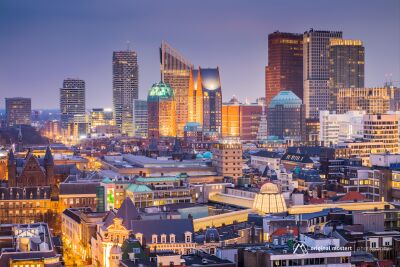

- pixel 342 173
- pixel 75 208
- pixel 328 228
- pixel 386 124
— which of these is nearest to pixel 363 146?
pixel 386 124

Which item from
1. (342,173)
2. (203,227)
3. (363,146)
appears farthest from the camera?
(363,146)

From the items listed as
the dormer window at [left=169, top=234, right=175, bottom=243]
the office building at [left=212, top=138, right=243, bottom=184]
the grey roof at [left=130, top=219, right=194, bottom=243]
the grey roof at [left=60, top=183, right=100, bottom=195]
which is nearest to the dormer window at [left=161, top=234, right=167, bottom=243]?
the dormer window at [left=169, top=234, right=175, bottom=243]

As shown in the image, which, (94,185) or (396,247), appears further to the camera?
(94,185)

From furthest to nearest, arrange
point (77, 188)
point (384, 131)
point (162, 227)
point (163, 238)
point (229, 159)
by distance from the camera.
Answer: point (384, 131), point (229, 159), point (77, 188), point (162, 227), point (163, 238)

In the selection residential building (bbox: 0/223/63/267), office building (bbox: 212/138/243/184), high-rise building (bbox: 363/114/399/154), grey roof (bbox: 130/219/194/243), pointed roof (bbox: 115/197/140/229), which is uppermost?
high-rise building (bbox: 363/114/399/154)

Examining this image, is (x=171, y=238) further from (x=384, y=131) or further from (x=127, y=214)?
(x=384, y=131)

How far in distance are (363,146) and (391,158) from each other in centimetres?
5018

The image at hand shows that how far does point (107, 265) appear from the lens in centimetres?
9350

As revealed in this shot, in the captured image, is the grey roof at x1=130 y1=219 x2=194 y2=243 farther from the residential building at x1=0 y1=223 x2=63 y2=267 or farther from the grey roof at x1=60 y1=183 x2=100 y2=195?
the grey roof at x1=60 y1=183 x2=100 y2=195

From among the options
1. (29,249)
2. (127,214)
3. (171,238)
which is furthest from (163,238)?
(29,249)

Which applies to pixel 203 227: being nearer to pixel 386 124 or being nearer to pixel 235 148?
pixel 235 148

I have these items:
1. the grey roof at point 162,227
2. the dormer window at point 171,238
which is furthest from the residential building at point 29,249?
the dormer window at point 171,238

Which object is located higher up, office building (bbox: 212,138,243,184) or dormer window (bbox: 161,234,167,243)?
office building (bbox: 212,138,243,184)

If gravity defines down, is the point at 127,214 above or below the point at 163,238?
above
